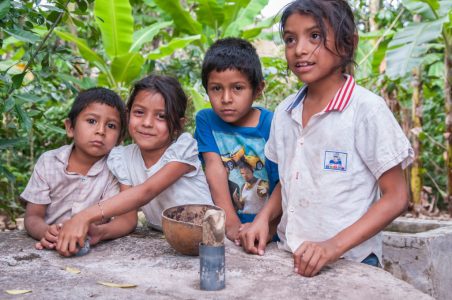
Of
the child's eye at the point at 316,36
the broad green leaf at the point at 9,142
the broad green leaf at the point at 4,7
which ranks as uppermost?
the broad green leaf at the point at 4,7

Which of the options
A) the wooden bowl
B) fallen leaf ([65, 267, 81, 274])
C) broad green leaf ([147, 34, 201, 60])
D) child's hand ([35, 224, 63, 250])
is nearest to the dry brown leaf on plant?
fallen leaf ([65, 267, 81, 274])

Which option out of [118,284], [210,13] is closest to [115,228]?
[118,284]

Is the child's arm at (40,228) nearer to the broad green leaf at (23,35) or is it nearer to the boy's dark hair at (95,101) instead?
the boy's dark hair at (95,101)

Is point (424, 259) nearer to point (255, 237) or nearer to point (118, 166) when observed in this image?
point (255, 237)

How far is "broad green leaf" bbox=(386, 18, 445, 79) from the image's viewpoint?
13.5 ft

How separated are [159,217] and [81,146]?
523 mm

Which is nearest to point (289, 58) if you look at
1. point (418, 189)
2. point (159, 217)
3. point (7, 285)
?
point (159, 217)

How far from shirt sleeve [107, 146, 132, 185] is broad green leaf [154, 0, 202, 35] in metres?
2.78

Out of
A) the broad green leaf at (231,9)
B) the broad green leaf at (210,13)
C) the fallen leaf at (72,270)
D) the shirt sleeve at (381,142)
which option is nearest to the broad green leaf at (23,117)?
the fallen leaf at (72,270)

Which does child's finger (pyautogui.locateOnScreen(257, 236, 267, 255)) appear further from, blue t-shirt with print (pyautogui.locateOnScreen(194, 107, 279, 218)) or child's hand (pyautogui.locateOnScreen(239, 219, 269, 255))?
blue t-shirt with print (pyautogui.locateOnScreen(194, 107, 279, 218))

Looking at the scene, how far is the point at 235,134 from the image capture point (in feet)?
8.93

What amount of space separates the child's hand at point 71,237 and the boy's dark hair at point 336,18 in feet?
3.76

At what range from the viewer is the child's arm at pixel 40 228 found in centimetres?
229

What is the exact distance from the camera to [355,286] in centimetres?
179
